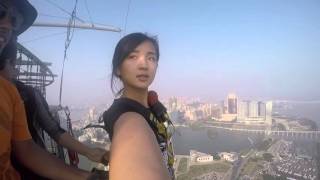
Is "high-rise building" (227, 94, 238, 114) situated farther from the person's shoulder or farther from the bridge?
the person's shoulder

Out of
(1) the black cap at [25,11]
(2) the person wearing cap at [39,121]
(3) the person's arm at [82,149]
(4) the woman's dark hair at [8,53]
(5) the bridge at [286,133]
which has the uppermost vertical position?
(1) the black cap at [25,11]

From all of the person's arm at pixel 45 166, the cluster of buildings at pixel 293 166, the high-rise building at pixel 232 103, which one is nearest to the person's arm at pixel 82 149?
the person's arm at pixel 45 166

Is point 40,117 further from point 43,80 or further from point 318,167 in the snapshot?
point 318,167

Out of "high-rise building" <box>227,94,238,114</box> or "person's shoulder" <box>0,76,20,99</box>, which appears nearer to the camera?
"person's shoulder" <box>0,76,20,99</box>

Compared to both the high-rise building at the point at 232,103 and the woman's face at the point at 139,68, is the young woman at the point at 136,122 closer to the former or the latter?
the woman's face at the point at 139,68

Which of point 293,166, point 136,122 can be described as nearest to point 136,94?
point 136,122

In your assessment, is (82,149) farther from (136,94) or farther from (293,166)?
(293,166)

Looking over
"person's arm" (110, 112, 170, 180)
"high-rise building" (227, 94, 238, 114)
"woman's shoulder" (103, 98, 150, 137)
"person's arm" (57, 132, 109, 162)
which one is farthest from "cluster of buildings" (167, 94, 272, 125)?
"person's arm" (110, 112, 170, 180)

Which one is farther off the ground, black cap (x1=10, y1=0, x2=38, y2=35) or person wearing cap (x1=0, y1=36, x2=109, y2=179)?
black cap (x1=10, y1=0, x2=38, y2=35)
